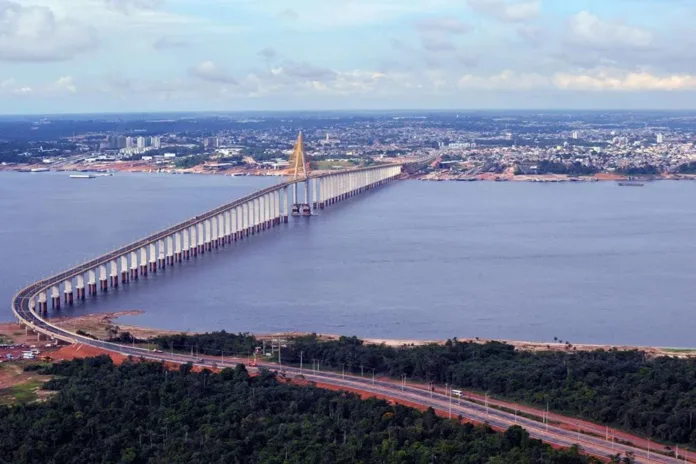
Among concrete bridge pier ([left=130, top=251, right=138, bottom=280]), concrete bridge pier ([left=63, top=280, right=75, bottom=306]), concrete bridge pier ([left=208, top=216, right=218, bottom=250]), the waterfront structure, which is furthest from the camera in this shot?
concrete bridge pier ([left=208, top=216, right=218, bottom=250])

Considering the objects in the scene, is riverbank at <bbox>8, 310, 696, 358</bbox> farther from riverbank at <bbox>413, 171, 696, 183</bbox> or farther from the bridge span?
riverbank at <bbox>413, 171, 696, 183</bbox>

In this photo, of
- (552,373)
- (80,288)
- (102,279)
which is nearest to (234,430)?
(552,373)

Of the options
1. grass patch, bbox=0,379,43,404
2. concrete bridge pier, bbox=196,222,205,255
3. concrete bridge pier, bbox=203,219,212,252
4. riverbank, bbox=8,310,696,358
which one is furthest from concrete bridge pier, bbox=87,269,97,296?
grass patch, bbox=0,379,43,404

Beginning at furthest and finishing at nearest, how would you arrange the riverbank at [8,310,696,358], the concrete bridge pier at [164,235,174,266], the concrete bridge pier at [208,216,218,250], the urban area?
the urban area < the concrete bridge pier at [208,216,218,250] < the concrete bridge pier at [164,235,174,266] < the riverbank at [8,310,696,358]

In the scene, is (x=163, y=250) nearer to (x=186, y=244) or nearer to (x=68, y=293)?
(x=186, y=244)

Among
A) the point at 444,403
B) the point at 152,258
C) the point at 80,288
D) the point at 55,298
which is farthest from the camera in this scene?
the point at 152,258

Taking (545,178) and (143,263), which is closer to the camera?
(143,263)

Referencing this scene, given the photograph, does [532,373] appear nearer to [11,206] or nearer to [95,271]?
[95,271]

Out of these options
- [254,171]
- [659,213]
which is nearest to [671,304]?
[659,213]
